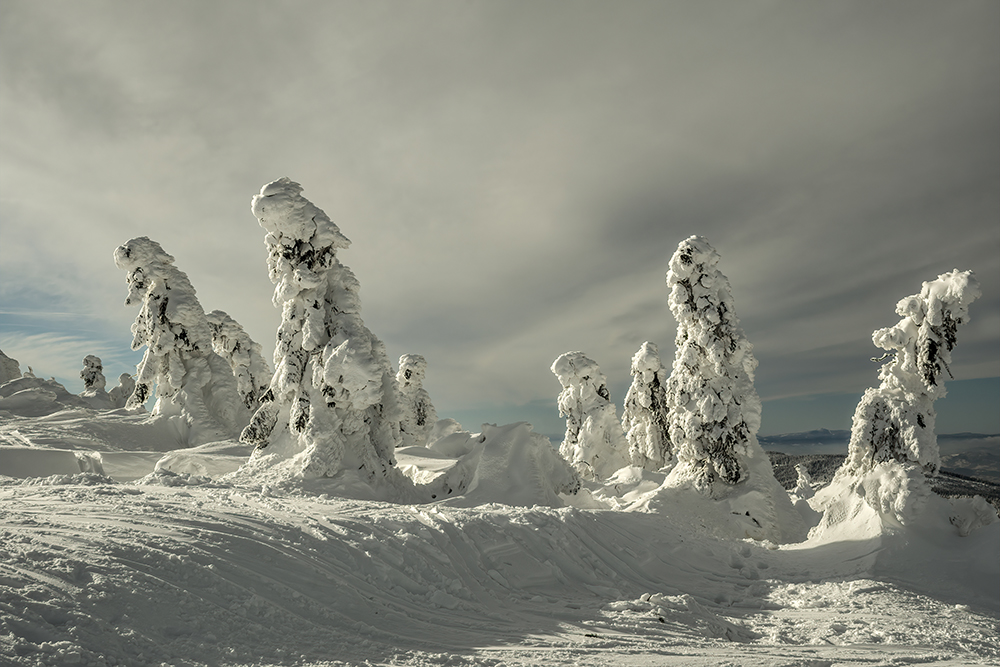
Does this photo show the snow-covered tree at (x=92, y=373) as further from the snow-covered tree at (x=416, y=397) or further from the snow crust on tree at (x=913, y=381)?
the snow crust on tree at (x=913, y=381)

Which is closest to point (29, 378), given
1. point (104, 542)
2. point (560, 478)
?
point (560, 478)

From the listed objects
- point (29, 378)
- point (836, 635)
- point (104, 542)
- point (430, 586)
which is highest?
point (29, 378)

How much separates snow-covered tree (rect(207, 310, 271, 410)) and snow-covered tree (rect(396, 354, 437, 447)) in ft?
26.1

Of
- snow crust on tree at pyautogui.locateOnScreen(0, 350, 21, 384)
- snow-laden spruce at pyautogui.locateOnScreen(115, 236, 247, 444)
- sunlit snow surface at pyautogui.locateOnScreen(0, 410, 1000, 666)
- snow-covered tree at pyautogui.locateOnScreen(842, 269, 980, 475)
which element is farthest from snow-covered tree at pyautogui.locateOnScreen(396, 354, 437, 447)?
snow crust on tree at pyautogui.locateOnScreen(0, 350, 21, 384)

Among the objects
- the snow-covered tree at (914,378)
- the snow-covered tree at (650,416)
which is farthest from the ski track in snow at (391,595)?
the snow-covered tree at (650,416)

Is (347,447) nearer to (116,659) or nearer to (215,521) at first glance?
(215,521)

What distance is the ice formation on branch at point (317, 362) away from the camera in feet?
53.0

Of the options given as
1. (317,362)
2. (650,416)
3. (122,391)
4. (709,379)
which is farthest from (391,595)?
(122,391)

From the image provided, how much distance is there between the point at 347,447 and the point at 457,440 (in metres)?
6.82

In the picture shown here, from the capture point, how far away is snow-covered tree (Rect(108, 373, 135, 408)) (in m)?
40.9

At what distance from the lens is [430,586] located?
25.1ft

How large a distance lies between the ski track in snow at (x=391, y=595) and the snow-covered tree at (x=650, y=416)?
19.7 m

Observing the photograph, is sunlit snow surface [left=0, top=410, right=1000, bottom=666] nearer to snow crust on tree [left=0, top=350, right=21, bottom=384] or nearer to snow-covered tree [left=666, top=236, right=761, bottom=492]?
snow-covered tree [left=666, top=236, right=761, bottom=492]

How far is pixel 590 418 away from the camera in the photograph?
3003 cm
